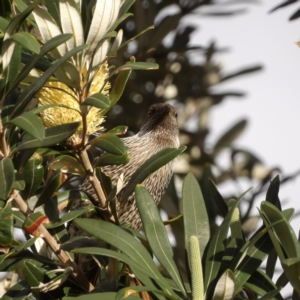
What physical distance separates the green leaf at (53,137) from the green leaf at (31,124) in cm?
11

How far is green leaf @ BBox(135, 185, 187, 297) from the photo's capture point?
1.92 m

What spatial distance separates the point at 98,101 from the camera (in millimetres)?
1833

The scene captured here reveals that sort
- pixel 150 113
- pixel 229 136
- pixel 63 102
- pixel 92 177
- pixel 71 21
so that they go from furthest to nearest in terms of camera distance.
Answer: pixel 229 136 < pixel 150 113 < pixel 92 177 < pixel 63 102 < pixel 71 21

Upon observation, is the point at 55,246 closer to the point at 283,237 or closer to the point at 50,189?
the point at 50,189

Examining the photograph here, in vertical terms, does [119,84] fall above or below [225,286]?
above

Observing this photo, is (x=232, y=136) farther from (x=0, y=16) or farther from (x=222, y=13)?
(x=0, y=16)

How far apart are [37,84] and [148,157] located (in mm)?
2069

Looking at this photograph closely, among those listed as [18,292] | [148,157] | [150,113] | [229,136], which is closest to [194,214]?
[18,292]

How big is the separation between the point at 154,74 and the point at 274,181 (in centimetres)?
263

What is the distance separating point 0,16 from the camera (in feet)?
6.66

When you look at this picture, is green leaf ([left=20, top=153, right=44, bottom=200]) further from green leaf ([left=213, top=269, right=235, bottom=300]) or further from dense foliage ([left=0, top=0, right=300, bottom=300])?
green leaf ([left=213, top=269, right=235, bottom=300])

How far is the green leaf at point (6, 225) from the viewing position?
1831 millimetres

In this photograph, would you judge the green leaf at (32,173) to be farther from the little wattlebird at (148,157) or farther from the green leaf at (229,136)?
the green leaf at (229,136)

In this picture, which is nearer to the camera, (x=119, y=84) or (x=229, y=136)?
(x=119, y=84)
